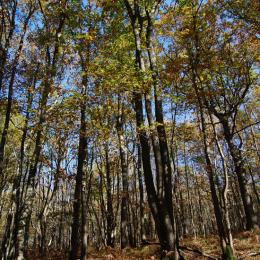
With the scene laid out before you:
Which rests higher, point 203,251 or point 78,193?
point 78,193

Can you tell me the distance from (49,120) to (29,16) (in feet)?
21.4

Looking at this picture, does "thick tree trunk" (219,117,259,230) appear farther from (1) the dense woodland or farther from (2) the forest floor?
(2) the forest floor

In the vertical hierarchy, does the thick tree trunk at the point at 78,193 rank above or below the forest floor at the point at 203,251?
above

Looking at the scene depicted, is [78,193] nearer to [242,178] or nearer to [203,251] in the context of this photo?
[203,251]

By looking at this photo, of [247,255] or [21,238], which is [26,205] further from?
[247,255]

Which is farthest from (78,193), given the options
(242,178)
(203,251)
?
(242,178)

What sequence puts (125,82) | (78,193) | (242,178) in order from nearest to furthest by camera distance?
(125,82)
(78,193)
(242,178)

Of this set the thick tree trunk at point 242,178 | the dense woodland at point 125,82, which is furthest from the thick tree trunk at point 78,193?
the thick tree trunk at point 242,178

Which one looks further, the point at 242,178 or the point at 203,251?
the point at 242,178

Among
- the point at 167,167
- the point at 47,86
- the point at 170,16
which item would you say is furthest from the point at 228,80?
the point at 47,86

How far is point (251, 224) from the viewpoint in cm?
1673

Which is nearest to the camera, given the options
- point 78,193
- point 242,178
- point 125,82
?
point 125,82

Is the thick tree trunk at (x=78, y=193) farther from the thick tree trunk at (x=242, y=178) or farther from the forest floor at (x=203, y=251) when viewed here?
the thick tree trunk at (x=242, y=178)

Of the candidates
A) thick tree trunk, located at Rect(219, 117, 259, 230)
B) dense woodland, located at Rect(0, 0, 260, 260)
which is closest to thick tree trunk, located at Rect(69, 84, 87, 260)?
dense woodland, located at Rect(0, 0, 260, 260)
